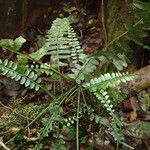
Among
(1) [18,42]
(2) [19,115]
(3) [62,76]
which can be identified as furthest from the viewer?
(2) [19,115]

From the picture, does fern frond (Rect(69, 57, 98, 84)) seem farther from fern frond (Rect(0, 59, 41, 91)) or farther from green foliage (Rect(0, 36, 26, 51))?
green foliage (Rect(0, 36, 26, 51))

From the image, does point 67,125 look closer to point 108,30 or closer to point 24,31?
point 108,30

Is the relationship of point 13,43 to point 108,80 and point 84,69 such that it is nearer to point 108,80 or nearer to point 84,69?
point 84,69

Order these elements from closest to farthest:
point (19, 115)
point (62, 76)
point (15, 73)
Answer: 1. point (15, 73)
2. point (62, 76)
3. point (19, 115)

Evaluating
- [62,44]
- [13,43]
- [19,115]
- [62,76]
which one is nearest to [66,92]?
[62,76]

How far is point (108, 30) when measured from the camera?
14.1 feet

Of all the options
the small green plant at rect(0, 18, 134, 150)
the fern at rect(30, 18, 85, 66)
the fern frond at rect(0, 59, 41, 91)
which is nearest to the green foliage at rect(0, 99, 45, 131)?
the small green plant at rect(0, 18, 134, 150)

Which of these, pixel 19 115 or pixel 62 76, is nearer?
pixel 62 76

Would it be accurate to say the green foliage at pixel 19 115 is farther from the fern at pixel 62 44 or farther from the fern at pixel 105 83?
the fern at pixel 105 83

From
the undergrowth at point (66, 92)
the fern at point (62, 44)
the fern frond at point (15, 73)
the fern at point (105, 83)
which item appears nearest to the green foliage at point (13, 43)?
the undergrowth at point (66, 92)

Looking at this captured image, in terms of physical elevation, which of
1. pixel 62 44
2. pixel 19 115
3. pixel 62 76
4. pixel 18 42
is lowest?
pixel 19 115

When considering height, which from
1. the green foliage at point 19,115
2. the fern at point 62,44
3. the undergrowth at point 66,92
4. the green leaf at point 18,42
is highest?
the green leaf at point 18,42

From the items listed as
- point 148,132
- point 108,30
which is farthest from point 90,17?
point 148,132

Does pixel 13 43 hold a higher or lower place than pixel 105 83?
higher
